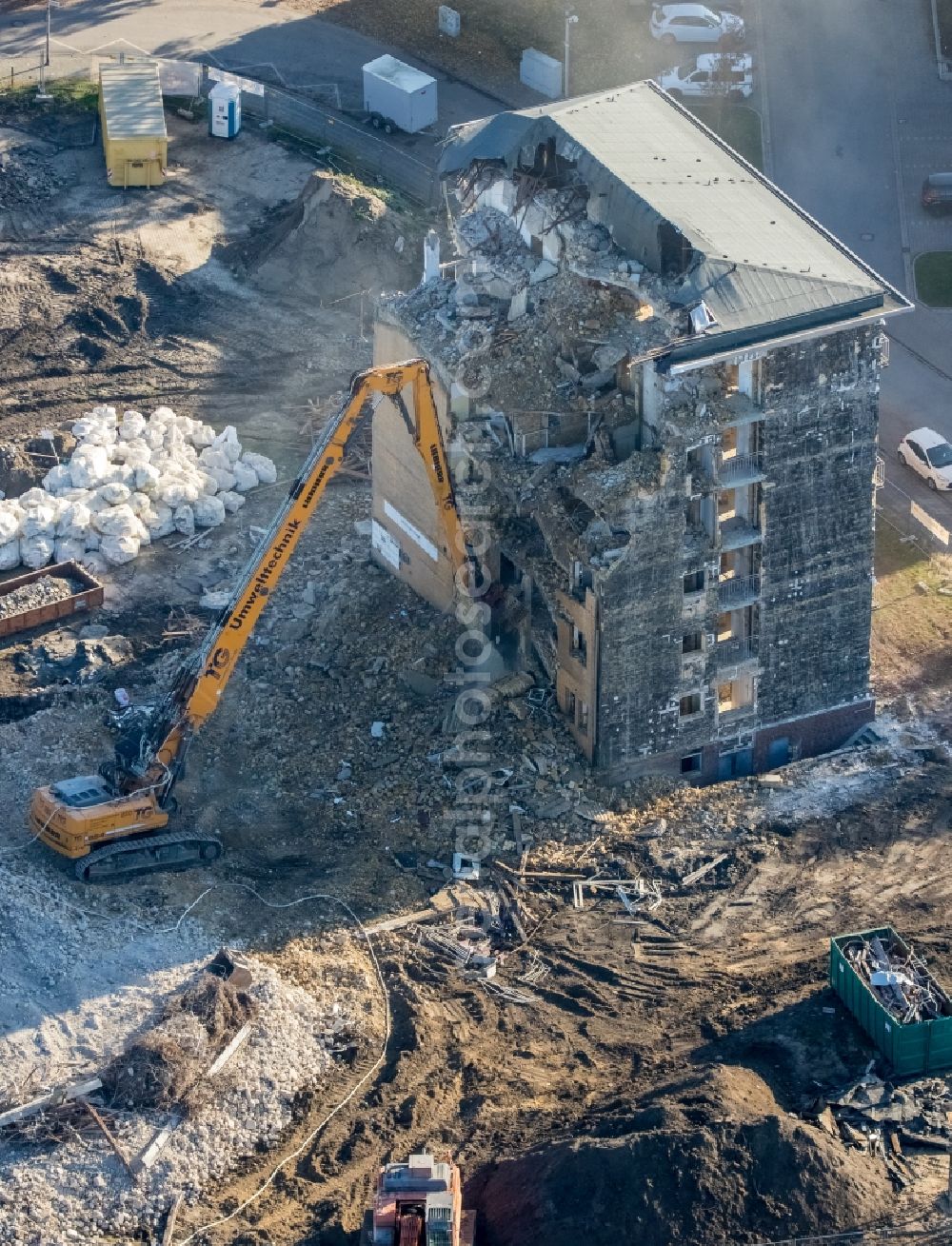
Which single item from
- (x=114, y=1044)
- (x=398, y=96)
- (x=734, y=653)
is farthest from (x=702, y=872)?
(x=398, y=96)

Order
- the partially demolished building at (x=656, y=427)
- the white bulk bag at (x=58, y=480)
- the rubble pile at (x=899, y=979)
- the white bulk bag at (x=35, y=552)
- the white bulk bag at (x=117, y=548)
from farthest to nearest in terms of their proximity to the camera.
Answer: the white bulk bag at (x=58, y=480) → the white bulk bag at (x=117, y=548) → the white bulk bag at (x=35, y=552) → the partially demolished building at (x=656, y=427) → the rubble pile at (x=899, y=979)

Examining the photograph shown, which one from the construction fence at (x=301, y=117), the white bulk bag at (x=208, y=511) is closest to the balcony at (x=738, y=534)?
the white bulk bag at (x=208, y=511)

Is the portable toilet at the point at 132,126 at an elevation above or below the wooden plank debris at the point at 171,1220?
above

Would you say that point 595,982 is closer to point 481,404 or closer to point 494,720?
point 494,720

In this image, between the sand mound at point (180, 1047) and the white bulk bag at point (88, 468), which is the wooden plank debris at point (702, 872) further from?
the white bulk bag at point (88, 468)

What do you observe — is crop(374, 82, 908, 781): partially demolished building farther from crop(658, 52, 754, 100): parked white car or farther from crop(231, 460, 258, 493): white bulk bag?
crop(658, 52, 754, 100): parked white car
